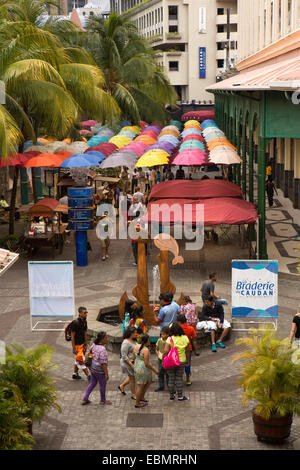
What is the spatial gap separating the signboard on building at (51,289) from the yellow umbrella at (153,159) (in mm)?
12552

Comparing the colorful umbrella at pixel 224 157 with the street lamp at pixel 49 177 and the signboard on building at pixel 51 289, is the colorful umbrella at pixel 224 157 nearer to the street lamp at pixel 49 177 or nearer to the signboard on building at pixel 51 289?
the street lamp at pixel 49 177

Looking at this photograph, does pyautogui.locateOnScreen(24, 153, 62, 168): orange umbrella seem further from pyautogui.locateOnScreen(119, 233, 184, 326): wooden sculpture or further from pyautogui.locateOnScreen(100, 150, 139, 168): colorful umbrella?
pyautogui.locateOnScreen(119, 233, 184, 326): wooden sculpture

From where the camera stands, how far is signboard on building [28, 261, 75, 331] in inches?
569

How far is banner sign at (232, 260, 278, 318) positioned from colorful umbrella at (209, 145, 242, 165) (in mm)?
10160

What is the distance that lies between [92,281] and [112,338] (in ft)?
18.6

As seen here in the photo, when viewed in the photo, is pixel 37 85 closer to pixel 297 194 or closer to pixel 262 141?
pixel 262 141

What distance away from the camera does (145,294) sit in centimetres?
1417

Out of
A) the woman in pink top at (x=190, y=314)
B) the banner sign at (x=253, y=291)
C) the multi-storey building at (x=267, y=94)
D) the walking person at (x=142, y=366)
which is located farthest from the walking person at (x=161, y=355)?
the multi-storey building at (x=267, y=94)

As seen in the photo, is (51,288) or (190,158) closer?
(51,288)

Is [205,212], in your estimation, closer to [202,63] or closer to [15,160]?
[15,160]

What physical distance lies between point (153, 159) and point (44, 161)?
524 centimetres

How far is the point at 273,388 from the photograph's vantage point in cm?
941

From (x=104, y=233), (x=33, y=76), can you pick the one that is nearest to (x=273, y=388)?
(x=104, y=233)
